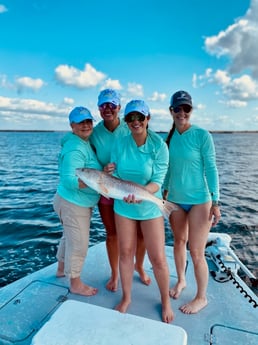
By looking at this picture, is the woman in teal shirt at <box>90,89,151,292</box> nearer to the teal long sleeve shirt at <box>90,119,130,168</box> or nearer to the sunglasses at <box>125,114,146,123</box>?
the teal long sleeve shirt at <box>90,119,130,168</box>

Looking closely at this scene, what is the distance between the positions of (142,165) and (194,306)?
182 centimetres

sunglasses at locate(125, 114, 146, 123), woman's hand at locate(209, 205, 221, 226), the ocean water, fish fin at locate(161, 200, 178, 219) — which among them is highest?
sunglasses at locate(125, 114, 146, 123)

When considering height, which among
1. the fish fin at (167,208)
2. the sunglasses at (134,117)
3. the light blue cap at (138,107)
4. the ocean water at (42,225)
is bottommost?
the ocean water at (42,225)

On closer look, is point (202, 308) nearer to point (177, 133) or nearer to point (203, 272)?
point (203, 272)

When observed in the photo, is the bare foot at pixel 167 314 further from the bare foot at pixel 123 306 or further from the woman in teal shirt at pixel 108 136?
the woman in teal shirt at pixel 108 136

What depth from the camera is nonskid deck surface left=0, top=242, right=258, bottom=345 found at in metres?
3.00

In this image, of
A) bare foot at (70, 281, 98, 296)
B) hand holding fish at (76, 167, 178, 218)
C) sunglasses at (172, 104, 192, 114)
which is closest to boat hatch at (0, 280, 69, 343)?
bare foot at (70, 281, 98, 296)

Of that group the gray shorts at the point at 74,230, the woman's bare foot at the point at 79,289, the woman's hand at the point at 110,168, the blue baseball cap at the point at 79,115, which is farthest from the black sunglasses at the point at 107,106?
the woman's bare foot at the point at 79,289

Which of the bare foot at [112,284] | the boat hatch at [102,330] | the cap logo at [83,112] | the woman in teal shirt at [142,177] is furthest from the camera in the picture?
the bare foot at [112,284]

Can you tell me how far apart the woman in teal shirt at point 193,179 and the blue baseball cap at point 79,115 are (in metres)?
0.95

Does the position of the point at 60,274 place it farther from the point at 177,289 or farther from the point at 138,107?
the point at 138,107

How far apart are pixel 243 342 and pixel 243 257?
5.04 meters

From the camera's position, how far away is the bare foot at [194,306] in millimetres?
3359

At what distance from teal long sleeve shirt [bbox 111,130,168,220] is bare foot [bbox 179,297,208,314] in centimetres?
122
